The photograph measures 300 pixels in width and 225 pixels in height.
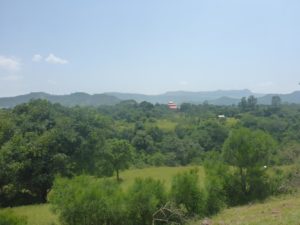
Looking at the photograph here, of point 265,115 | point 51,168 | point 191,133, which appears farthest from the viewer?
point 265,115

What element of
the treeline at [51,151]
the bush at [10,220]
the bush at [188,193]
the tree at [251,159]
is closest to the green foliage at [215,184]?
the bush at [188,193]

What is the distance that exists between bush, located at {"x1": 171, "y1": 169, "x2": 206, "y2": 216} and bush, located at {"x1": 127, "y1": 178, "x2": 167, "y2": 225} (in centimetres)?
170

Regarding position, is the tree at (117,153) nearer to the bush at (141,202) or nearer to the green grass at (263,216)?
the green grass at (263,216)

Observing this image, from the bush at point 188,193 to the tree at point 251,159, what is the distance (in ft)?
22.2

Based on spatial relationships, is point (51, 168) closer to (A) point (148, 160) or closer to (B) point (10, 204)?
(B) point (10, 204)

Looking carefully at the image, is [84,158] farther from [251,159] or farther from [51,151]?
[251,159]

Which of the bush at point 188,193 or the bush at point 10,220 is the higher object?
the bush at point 10,220

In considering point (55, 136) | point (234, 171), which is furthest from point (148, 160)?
point (234, 171)

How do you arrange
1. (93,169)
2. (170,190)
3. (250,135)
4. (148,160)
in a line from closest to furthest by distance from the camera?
(170,190) → (250,135) → (93,169) → (148,160)

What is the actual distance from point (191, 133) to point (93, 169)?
41.3 metres

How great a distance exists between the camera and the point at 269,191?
93.2 feet

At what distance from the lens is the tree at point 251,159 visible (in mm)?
27719

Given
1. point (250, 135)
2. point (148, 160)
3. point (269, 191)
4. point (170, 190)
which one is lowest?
point (148, 160)

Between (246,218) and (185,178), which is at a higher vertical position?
(185,178)
